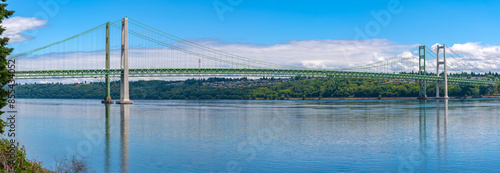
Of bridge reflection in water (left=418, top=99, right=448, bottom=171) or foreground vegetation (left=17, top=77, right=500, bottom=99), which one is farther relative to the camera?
foreground vegetation (left=17, top=77, right=500, bottom=99)

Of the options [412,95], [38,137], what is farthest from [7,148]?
[412,95]

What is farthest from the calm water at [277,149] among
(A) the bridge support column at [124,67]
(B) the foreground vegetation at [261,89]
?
(B) the foreground vegetation at [261,89]

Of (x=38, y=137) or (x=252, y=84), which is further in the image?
(x=252, y=84)

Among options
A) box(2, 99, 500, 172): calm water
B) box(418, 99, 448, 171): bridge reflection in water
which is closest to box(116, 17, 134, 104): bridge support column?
box(2, 99, 500, 172): calm water

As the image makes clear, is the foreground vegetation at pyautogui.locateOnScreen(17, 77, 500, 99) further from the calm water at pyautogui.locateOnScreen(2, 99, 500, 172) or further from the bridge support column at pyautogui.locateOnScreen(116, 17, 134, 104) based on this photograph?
the calm water at pyautogui.locateOnScreen(2, 99, 500, 172)

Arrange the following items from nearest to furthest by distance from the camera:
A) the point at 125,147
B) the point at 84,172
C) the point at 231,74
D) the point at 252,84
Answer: the point at 84,172 → the point at 125,147 → the point at 231,74 → the point at 252,84

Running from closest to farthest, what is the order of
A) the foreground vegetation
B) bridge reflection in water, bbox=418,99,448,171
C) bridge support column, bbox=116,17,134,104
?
bridge reflection in water, bbox=418,99,448,171 → bridge support column, bbox=116,17,134,104 → the foreground vegetation

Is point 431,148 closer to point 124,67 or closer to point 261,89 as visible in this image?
point 124,67

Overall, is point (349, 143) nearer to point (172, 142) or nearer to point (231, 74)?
point (172, 142)

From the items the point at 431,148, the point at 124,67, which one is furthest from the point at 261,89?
the point at 431,148
